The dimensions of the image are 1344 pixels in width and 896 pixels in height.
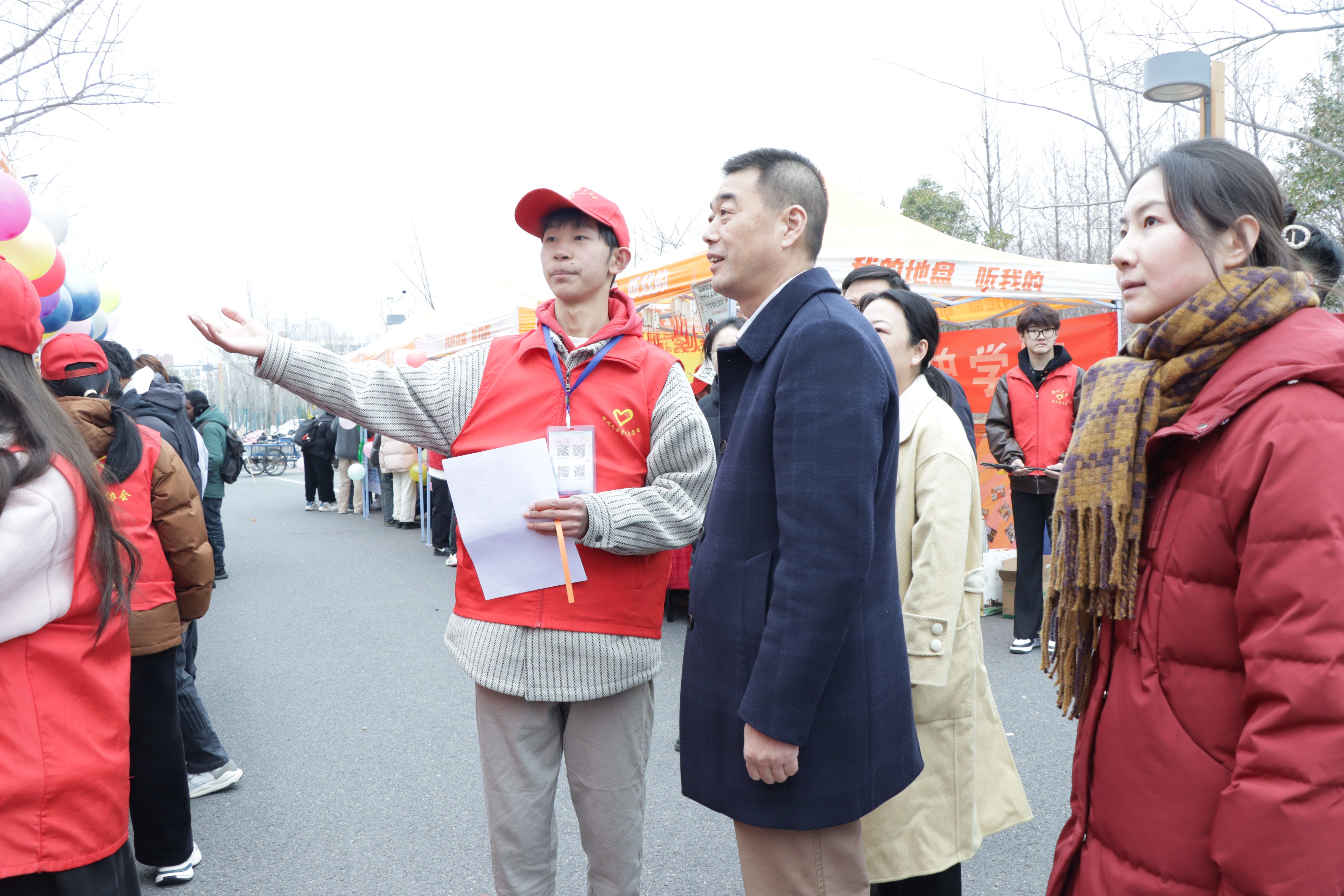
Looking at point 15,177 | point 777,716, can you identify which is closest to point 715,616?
point 777,716

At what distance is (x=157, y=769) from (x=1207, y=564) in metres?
3.21

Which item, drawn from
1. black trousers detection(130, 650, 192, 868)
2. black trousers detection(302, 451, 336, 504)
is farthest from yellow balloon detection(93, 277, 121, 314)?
black trousers detection(302, 451, 336, 504)

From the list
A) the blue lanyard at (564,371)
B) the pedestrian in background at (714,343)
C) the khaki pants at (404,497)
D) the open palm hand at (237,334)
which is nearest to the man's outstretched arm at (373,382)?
the open palm hand at (237,334)

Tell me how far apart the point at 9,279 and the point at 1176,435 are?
2.16 m

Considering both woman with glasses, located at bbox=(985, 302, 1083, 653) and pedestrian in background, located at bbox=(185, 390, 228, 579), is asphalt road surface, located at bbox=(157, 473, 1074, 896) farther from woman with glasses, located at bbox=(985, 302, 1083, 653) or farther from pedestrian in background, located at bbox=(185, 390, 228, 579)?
pedestrian in background, located at bbox=(185, 390, 228, 579)

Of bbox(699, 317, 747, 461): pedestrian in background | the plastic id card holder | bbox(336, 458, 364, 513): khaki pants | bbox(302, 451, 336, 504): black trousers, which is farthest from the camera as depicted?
bbox(302, 451, 336, 504): black trousers

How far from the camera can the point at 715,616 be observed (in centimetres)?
173

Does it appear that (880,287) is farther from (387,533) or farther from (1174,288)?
(387,533)

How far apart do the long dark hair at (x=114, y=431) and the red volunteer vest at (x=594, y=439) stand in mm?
1440

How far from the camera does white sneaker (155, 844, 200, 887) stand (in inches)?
122

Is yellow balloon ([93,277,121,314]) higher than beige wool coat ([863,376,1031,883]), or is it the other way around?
yellow balloon ([93,277,121,314])

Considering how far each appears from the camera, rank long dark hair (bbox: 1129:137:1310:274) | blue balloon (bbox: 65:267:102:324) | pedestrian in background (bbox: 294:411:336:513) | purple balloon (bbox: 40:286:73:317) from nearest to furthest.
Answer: long dark hair (bbox: 1129:137:1310:274) < purple balloon (bbox: 40:286:73:317) < blue balloon (bbox: 65:267:102:324) < pedestrian in background (bbox: 294:411:336:513)

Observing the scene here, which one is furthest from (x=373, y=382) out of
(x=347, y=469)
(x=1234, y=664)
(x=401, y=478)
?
(x=347, y=469)

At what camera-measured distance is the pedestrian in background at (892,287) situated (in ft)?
10.6
